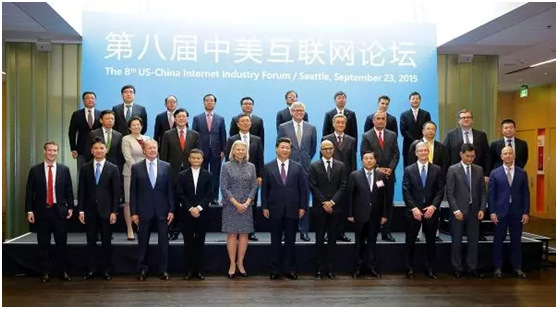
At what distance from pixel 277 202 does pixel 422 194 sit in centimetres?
143

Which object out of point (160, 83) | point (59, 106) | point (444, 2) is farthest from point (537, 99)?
point (59, 106)

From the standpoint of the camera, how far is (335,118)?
6.36 metres

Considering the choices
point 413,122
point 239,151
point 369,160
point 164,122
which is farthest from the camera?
point 413,122

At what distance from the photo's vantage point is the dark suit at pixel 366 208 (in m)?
6.01

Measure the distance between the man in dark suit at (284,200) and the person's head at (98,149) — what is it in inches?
60.8

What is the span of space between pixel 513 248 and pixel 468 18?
116 inches

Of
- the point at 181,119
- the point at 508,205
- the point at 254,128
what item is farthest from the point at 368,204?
the point at 181,119

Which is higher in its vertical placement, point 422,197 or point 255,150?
point 255,150

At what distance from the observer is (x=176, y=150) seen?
6422mm

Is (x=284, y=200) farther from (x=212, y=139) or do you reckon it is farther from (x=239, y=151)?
(x=212, y=139)

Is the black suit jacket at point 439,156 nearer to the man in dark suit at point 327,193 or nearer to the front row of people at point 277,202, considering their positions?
the front row of people at point 277,202

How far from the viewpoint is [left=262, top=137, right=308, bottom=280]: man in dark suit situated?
5.95 meters

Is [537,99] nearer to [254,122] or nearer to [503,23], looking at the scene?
[503,23]

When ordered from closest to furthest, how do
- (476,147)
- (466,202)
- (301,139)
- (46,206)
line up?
(46,206) → (466,202) → (301,139) → (476,147)
